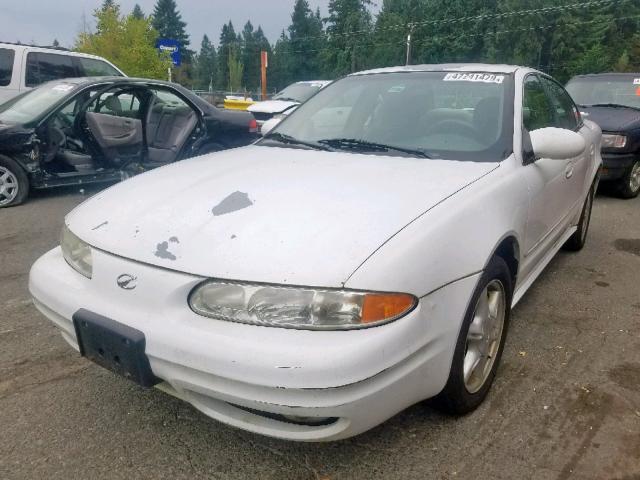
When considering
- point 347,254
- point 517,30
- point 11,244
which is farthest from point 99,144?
point 517,30

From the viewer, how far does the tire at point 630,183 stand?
6664 mm

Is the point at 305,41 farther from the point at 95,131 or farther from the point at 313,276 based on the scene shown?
the point at 313,276

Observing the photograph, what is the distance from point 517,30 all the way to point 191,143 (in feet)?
204

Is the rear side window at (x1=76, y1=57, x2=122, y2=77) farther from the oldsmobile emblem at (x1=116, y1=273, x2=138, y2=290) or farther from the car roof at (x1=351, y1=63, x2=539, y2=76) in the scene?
the oldsmobile emblem at (x1=116, y1=273, x2=138, y2=290)

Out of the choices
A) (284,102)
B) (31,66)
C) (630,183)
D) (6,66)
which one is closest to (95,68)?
(31,66)

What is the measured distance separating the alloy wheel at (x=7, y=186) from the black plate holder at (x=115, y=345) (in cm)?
470

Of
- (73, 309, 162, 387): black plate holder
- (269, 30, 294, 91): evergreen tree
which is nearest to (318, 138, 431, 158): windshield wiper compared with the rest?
(73, 309, 162, 387): black plate holder

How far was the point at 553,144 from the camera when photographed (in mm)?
2652

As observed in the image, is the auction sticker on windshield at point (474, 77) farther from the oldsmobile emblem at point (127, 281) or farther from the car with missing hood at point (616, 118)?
the car with missing hood at point (616, 118)

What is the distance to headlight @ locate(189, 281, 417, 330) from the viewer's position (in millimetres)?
1667

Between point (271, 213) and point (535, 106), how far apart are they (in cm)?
203

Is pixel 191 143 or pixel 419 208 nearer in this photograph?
pixel 419 208

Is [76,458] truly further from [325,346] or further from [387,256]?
[387,256]

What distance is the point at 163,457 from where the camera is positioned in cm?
204
